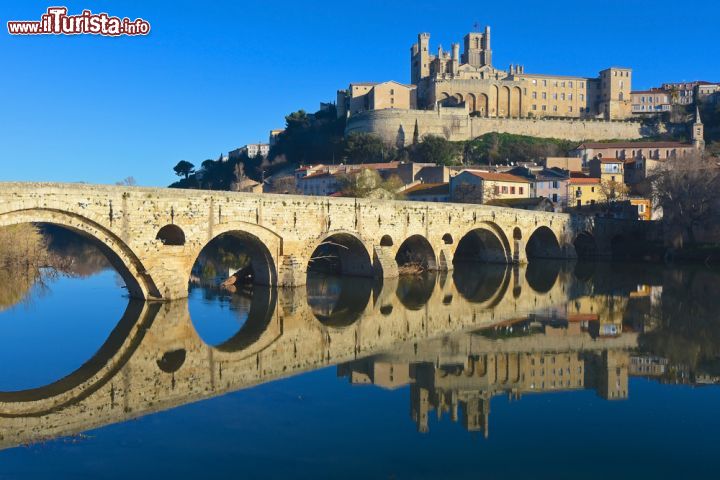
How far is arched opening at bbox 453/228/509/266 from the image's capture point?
4160 cm

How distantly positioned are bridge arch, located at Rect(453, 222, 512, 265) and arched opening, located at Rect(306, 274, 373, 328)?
12227 millimetres

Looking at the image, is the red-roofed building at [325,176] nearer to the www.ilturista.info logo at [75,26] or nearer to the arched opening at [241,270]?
the arched opening at [241,270]

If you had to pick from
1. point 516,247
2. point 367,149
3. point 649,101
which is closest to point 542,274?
point 516,247

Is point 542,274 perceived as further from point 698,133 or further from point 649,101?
point 649,101

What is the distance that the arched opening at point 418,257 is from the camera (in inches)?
1353

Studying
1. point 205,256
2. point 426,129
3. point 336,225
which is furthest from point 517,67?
point 336,225

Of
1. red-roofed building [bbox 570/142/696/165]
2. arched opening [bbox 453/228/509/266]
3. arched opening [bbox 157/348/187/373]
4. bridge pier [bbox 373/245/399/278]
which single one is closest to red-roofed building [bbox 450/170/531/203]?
arched opening [bbox 453/228/509/266]

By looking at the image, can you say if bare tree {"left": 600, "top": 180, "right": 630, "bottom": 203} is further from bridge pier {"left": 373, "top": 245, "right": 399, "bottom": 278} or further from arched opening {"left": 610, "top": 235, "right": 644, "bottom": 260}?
bridge pier {"left": 373, "top": 245, "right": 399, "bottom": 278}

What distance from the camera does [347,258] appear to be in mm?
32031

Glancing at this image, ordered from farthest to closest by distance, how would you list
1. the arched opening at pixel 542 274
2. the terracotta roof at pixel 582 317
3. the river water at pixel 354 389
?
the arched opening at pixel 542 274 → the terracotta roof at pixel 582 317 → the river water at pixel 354 389

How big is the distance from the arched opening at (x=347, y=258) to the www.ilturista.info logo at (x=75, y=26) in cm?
1245

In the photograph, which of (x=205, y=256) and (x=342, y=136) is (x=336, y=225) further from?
(x=342, y=136)

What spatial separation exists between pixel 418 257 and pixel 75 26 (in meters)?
21.6

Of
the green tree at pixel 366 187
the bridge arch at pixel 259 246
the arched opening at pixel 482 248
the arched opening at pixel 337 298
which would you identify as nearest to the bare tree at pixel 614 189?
the arched opening at pixel 482 248
